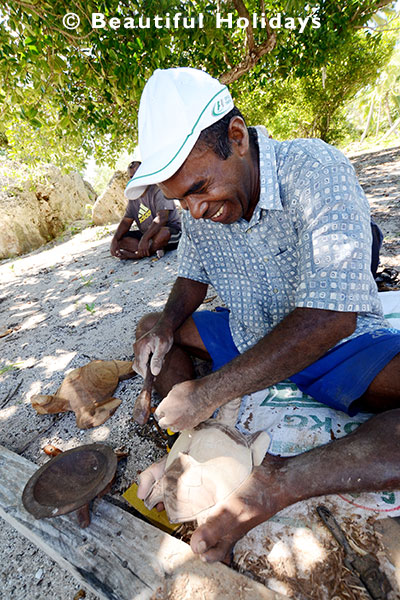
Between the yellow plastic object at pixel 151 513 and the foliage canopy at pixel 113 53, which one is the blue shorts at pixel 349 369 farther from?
the foliage canopy at pixel 113 53

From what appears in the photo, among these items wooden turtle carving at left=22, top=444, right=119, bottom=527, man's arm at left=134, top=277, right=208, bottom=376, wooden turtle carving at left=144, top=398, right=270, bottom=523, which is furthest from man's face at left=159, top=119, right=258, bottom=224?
wooden turtle carving at left=22, top=444, right=119, bottom=527

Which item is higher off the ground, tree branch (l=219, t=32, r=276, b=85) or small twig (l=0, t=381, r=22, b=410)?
tree branch (l=219, t=32, r=276, b=85)

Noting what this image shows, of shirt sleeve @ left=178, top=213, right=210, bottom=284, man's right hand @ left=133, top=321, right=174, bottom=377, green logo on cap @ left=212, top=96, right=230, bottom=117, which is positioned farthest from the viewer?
shirt sleeve @ left=178, top=213, right=210, bottom=284

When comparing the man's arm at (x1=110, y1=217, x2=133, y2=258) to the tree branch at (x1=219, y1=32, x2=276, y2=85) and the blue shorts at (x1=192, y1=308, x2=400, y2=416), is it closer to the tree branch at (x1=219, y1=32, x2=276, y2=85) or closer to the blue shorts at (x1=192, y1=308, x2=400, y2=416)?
the tree branch at (x1=219, y1=32, x2=276, y2=85)

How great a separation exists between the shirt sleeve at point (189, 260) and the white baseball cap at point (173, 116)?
66cm

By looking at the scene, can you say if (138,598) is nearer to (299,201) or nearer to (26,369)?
(299,201)

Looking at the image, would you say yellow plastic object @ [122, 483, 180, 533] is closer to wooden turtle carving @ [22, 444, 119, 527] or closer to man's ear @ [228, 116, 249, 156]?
wooden turtle carving @ [22, 444, 119, 527]

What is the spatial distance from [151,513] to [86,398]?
3.05ft

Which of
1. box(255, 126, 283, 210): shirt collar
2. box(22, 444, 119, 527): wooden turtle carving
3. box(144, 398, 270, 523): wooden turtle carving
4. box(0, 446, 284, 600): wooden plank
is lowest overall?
box(0, 446, 284, 600): wooden plank

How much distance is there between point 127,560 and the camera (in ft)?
4.10

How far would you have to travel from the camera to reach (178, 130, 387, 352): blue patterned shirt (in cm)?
117

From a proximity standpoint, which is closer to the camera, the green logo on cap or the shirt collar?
the green logo on cap

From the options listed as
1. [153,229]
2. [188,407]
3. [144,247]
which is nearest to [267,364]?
[188,407]

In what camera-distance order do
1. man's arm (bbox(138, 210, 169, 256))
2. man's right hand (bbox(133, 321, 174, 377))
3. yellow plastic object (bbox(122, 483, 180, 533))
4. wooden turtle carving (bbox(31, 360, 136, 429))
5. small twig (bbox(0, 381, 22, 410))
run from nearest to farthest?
yellow plastic object (bbox(122, 483, 180, 533)), man's right hand (bbox(133, 321, 174, 377)), wooden turtle carving (bbox(31, 360, 136, 429)), small twig (bbox(0, 381, 22, 410)), man's arm (bbox(138, 210, 169, 256))
